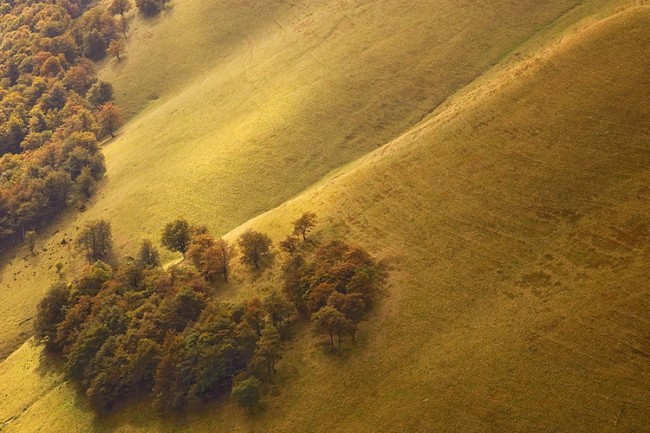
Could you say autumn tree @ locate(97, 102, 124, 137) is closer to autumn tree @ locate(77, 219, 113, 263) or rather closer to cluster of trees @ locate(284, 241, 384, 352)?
autumn tree @ locate(77, 219, 113, 263)

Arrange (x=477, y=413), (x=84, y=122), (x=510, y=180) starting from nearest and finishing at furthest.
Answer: (x=477, y=413) → (x=510, y=180) → (x=84, y=122)

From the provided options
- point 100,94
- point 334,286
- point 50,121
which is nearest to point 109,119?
point 100,94

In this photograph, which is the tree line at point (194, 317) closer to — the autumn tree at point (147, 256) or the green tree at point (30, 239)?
the autumn tree at point (147, 256)

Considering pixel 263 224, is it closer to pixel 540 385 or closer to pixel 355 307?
pixel 355 307

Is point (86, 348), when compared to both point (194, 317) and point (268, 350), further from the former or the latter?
point (268, 350)

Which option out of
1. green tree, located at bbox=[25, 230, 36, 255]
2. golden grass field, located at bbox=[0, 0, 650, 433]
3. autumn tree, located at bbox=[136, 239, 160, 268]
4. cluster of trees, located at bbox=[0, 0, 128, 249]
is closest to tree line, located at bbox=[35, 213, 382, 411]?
autumn tree, located at bbox=[136, 239, 160, 268]

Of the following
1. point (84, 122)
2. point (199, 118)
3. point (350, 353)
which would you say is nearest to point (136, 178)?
point (199, 118)

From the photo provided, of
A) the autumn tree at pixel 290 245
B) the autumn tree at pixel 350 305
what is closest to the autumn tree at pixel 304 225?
the autumn tree at pixel 290 245
